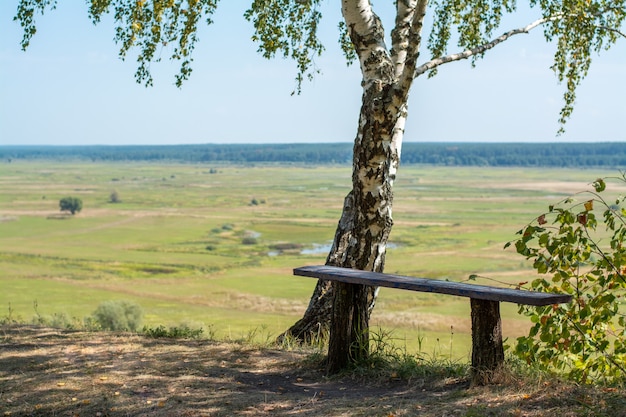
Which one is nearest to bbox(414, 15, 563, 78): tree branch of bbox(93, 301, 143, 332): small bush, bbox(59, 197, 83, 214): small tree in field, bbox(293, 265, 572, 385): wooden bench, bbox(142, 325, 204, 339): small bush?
bbox(293, 265, 572, 385): wooden bench

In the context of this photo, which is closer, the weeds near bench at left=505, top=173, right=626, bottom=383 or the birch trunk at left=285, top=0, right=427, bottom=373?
the weeds near bench at left=505, top=173, right=626, bottom=383

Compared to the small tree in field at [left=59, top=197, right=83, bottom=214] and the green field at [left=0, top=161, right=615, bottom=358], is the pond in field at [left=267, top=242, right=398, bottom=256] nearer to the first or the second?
Result: the green field at [left=0, top=161, right=615, bottom=358]

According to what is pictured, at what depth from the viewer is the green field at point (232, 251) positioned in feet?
174

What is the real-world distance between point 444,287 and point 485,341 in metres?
0.52

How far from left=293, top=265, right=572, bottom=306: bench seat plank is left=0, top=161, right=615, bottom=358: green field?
23.5 ft

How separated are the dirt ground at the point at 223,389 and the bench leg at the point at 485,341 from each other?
0.14 meters

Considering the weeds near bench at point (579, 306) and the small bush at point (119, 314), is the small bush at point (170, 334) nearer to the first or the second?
the weeds near bench at point (579, 306)

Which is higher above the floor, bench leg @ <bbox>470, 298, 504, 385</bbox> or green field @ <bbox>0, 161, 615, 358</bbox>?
bench leg @ <bbox>470, 298, 504, 385</bbox>

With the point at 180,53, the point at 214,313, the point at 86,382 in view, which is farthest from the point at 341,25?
the point at 214,313

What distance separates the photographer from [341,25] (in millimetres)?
10664

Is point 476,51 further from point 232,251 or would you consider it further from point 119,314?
point 232,251

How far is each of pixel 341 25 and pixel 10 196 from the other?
153m

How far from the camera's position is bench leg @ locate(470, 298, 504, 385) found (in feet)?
18.7

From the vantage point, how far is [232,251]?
84.4m
